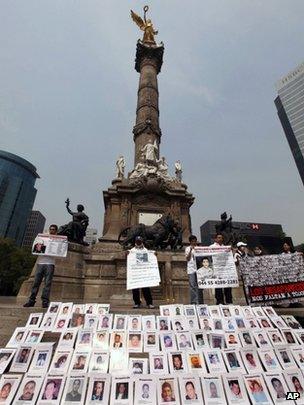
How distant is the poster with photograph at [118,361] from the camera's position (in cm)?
378

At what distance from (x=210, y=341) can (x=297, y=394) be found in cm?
129

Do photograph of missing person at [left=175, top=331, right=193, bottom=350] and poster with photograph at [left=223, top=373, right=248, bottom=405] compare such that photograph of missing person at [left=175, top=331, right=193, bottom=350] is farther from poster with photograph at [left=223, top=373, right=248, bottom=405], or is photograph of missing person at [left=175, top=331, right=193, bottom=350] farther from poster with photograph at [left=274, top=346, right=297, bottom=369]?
poster with photograph at [left=274, top=346, right=297, bottom=369]

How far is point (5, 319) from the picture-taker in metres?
5.67

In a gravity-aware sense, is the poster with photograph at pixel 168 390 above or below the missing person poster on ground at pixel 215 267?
below

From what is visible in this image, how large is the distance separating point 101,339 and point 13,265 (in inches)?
1450

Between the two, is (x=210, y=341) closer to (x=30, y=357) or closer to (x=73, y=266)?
(x=30, y=357)

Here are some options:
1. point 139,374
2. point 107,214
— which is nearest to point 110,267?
point 107,214

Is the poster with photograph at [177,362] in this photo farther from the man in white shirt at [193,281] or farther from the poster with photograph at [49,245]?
the poster with photograph at [49,245]

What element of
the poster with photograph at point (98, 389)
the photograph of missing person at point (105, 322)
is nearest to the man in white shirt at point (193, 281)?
the photograph of missing person at point (105, 322)

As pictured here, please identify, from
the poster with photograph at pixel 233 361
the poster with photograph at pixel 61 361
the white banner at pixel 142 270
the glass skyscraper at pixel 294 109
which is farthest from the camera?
the glass skyscraper at pixel 294 109

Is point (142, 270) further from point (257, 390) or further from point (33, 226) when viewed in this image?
point (33, 226)

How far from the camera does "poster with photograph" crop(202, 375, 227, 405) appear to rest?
130 inches

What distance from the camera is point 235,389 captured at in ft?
11.3

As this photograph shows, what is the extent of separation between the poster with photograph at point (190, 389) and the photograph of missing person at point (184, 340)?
676 mm
